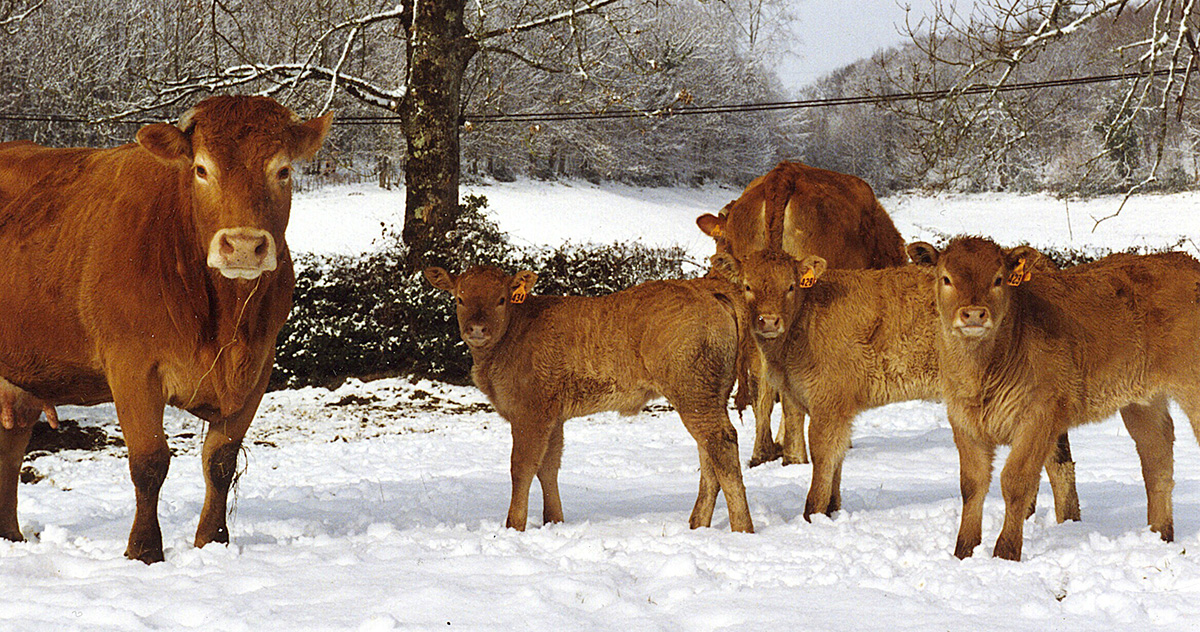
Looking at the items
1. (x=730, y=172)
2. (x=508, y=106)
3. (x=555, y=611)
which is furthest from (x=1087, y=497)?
(x=730, y=172)

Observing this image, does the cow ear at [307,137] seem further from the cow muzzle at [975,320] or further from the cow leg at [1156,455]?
the cow leg at [1156,455]

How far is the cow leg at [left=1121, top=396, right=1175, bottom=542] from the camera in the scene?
5.93 meters

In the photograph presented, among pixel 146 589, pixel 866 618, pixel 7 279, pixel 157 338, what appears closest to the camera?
pixel 866 618

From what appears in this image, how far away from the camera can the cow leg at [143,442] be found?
4.93 metres

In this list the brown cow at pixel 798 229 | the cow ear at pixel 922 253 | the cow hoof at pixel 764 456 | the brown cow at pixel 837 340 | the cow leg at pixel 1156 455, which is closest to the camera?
the cow ear at pixel 922 253

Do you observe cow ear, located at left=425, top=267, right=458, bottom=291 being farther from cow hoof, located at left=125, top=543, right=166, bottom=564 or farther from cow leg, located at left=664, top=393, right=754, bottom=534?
cow hoof, located at left=125, top=543, right=166, bottom=564

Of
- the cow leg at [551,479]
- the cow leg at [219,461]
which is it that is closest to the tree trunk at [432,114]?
the cow leg at [551,479]

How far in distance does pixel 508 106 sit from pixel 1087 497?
113 ft

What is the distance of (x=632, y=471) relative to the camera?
30.0ft

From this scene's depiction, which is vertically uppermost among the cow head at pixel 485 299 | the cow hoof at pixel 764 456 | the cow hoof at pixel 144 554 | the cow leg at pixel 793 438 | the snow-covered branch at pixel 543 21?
the snow-covered branch at pixel 543 21

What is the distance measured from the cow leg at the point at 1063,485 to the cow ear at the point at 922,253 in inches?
56.2

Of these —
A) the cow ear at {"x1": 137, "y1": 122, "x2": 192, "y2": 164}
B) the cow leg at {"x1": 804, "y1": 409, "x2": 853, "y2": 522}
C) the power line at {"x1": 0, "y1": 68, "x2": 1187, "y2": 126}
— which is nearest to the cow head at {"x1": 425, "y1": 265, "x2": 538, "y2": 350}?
the cow ear at {"x1": 137, "y1": 122, "x2": 192, "y2": 164}

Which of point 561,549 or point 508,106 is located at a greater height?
point 508,106

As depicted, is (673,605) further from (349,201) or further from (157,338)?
(349,201)
